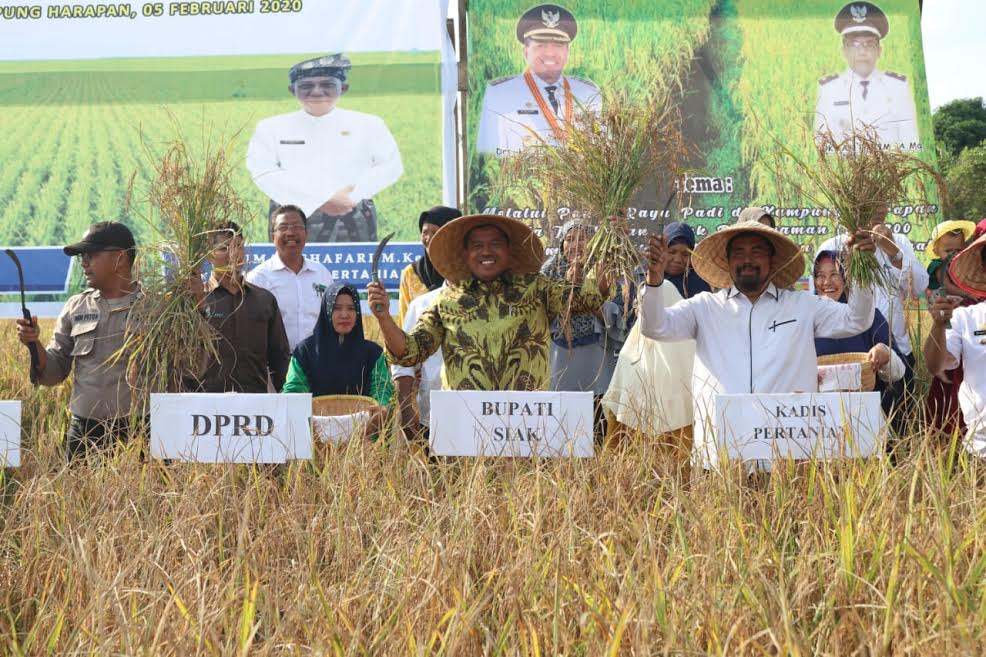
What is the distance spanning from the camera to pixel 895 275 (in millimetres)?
3623

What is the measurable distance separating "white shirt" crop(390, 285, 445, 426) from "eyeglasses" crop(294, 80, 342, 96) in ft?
10.9

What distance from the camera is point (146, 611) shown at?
2252mm

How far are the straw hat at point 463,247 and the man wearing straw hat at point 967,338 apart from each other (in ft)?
4.72

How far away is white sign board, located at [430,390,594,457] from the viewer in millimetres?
3105

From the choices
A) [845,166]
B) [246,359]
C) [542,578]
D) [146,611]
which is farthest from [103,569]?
[845,166]

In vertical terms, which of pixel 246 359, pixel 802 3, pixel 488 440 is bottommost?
pixel 488 440

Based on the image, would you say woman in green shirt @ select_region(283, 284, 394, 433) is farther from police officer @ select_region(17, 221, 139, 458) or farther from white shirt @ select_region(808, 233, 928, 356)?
white shirt @ select_region(808, 233, 928, 356)

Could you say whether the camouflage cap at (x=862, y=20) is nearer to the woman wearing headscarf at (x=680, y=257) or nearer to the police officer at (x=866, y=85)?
the police officer at (x=866, y=85)

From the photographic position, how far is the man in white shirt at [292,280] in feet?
16.1

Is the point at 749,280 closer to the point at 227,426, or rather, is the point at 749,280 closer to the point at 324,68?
the point at 227,426

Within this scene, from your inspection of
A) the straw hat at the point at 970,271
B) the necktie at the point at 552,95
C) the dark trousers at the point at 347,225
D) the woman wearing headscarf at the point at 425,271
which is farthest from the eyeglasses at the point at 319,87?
the straw hat at the point at 970,271

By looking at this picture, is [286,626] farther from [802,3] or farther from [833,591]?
[802,3]

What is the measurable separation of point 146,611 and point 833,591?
1.57 meters

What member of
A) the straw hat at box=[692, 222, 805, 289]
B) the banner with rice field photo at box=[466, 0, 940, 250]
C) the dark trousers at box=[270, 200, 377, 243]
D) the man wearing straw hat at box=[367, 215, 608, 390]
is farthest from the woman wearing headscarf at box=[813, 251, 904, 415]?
the dark trousers at box=[270, 200, 377, 243]
